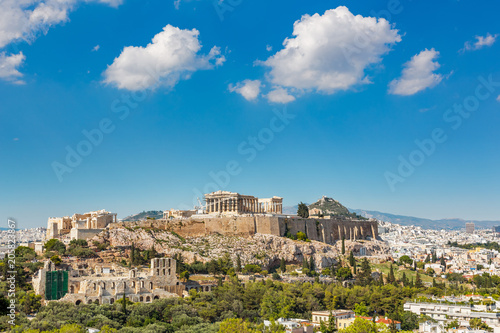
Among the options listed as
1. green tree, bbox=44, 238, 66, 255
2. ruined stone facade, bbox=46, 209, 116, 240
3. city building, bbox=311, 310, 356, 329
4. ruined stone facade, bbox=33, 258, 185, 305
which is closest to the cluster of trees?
city building, bbox=311, 310, 356, 329

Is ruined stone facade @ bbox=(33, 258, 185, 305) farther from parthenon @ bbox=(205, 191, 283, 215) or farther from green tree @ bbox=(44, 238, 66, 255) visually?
parthenon @ bbox=(205, 191, 283, 215)

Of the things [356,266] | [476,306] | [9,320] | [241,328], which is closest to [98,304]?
[9,320]

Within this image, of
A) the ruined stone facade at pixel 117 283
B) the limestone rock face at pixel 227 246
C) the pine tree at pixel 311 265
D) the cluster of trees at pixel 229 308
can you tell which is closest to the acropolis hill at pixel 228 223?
the limestone rock face at pixel 227 246

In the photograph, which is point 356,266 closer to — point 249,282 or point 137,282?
point 249,282

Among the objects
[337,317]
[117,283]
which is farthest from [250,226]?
[117,283]

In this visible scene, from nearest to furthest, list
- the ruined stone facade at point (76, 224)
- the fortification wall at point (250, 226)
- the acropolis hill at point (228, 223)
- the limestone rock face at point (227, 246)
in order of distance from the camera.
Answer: the limestone rock face at point (227, 246) → the ruined stone facade at point (76, 224) → the acropolis hill at point (228, 223) → the fortification wall at point (250, 226)

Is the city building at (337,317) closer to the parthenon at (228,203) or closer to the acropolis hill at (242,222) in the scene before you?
the acropolis hill at (242,222)

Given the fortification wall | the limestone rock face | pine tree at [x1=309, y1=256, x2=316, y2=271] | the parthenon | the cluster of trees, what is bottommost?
the cluster of trees
